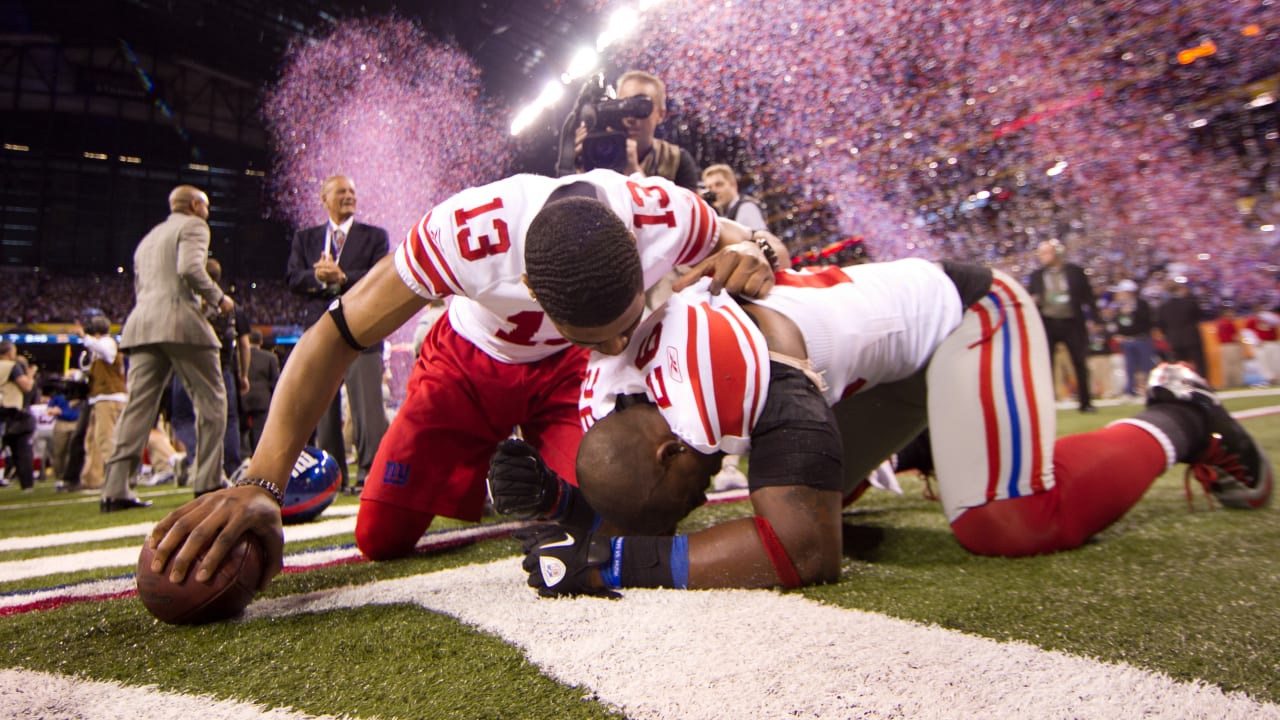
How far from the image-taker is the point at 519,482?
156 cm

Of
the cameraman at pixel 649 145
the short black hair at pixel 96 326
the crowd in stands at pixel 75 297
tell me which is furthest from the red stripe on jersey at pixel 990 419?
the crowd in stands at pixel 75 297

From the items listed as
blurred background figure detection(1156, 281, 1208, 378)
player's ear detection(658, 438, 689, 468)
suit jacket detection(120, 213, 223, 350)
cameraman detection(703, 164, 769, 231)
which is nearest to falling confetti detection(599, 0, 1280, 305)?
blurred background figure detection(1156, 281, 1208, 378)

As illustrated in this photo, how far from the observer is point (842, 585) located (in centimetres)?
143

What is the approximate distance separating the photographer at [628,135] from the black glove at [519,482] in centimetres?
170

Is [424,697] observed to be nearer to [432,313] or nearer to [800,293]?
[800,293]

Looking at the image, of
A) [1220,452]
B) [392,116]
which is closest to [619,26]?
[392,116]

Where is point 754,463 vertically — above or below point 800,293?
below

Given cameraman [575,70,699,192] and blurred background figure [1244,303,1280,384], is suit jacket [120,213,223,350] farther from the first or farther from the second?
blurred background figure [1244,303,1280,384]

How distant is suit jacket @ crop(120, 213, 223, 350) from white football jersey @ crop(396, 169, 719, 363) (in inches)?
104

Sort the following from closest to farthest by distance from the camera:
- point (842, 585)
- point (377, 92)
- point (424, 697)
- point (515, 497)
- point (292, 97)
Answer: point (424, 697), point (842, 585), point (515, 497), point (377, 92), point (292, 97)

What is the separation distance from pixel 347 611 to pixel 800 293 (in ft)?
3.84

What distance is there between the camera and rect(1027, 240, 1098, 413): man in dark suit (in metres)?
6.84

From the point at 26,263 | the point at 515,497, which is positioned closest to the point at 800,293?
the point at 515,497

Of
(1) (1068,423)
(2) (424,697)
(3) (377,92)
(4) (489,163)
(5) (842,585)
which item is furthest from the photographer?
(4) (489,163)
